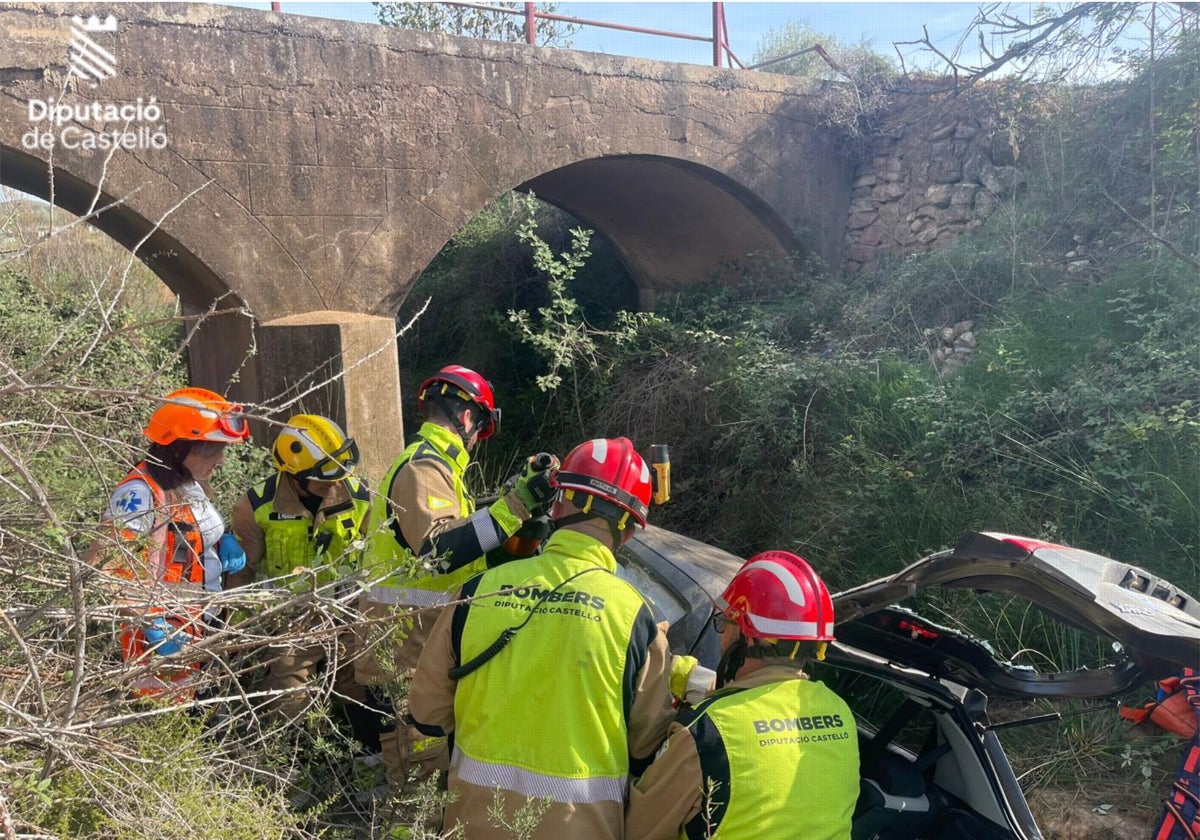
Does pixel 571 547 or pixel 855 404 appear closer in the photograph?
pixel 571 547

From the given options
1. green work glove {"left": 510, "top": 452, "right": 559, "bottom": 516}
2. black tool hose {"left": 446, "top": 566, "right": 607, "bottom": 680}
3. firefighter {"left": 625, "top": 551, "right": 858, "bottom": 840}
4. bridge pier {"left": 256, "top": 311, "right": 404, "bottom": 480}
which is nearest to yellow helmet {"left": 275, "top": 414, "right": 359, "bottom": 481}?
green work glove {"left": 510, "top": 452, "right": 559, "bottom": 516}

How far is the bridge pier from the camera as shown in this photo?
20.8 feet

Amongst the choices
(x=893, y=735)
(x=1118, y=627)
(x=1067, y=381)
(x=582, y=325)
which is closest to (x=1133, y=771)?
(x=893, y=735)

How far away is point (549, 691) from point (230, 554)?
1.78 meters

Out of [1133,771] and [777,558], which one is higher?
[777,558]

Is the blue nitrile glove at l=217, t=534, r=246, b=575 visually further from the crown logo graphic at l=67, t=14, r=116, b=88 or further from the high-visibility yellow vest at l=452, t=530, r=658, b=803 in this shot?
the crown logo graphic at l=67, t=14, r=116, b=88

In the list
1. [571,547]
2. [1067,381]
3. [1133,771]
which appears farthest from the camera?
[1067,381]

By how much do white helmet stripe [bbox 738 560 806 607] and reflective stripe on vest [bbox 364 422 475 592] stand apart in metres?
1.06

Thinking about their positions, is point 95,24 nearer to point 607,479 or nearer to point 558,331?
point 558,331

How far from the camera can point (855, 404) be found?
6.68 metres

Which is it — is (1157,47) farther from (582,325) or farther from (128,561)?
(128,561)

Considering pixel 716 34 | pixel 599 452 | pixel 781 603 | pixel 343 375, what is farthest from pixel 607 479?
pixel 716 34

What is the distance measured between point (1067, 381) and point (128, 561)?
18.5 ft

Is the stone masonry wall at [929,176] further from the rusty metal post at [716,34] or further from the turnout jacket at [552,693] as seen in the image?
the turnout jacket at [552,693]
